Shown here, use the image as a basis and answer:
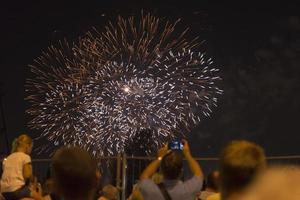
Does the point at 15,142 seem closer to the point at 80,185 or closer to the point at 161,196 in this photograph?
the point at 161,196

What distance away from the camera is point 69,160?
2855 millimetres

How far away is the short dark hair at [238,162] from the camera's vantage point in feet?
7.10

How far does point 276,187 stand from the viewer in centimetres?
96

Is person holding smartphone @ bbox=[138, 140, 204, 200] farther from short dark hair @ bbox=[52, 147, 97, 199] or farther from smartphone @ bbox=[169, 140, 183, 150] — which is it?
short dark hair @ bbox=[52, 147, 97, 199]

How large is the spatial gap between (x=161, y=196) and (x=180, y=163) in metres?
0.37

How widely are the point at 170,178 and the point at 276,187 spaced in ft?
12.8

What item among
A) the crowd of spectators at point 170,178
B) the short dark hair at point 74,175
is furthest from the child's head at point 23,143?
the short dark hair at point 74,175

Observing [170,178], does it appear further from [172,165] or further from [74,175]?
[74,175]

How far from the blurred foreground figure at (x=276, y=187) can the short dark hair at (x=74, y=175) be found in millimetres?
1916

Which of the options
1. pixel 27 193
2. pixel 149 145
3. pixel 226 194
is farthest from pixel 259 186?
pixel 149 145

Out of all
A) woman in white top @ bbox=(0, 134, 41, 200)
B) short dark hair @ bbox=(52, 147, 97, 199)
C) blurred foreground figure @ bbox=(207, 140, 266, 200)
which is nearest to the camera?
blurred foreground figure @ bbox=(207, 140, 266, 200)

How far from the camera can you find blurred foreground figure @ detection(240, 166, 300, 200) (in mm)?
958

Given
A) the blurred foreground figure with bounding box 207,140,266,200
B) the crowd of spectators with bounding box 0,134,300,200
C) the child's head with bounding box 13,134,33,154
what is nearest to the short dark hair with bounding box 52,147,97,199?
the crowd of spectators with bounding box 0,134,300,200

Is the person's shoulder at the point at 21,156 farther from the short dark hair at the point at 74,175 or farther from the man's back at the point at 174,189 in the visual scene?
the short dark hair at the point at 74,175
